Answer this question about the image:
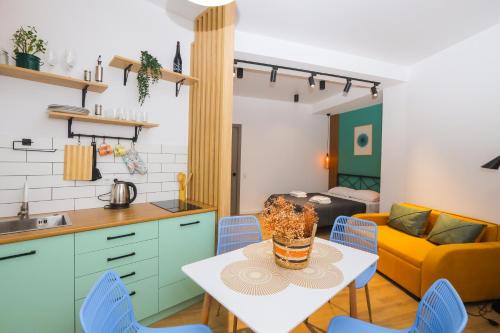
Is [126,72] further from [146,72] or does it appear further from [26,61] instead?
[26,61]

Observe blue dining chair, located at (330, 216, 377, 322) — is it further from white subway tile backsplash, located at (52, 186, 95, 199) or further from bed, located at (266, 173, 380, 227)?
white subway tile backsplash, located at (52, 186, 95, 199)

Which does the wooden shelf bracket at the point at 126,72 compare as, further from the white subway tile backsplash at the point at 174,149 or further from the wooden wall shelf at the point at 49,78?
the white subway tile backsplash at the point at 174,149

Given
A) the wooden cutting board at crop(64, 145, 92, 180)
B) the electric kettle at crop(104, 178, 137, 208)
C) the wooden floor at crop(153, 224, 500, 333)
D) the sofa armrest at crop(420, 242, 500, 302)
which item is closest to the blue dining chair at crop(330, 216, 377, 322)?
the wooden floor at crop(153, 224, 500, 333)

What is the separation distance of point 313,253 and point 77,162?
6.60 feet

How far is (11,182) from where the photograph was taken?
182cm

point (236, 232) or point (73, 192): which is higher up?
point (73, 192)

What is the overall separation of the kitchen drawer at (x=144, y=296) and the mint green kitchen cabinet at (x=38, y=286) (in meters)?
0.39

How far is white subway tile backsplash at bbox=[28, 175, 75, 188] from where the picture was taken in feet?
6.23

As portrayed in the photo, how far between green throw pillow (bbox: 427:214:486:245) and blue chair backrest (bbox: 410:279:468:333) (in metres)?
1.93

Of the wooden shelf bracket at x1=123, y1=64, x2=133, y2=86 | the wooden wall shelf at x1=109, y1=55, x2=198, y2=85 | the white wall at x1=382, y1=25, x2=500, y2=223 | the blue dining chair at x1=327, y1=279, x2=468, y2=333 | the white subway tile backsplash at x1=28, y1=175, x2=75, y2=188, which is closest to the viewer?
the blue dining chair at x1=327, y1=279, x2=468, y2=333

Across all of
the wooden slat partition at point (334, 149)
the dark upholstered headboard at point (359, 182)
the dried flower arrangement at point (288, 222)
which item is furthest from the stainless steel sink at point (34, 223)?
the wooden slat partition at point (334, 149)

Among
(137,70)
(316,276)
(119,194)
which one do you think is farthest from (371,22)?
(119,194)

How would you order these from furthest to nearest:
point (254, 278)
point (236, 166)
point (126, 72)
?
point (236, 166) < point (126, 72) < point (254, 278)

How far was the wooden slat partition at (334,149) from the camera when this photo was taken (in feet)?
20.9
